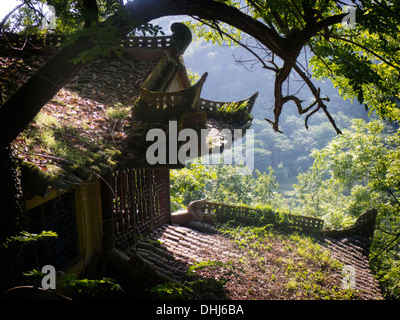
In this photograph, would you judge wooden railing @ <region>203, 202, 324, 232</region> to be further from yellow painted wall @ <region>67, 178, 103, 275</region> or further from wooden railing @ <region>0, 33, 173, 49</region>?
wooden railing @ <region>0, 33, 173, 49</region>

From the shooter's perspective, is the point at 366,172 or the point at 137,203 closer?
the point at 137,203

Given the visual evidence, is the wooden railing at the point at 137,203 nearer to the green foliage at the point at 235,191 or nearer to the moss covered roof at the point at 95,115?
the moss covered roof at the point at 95,115

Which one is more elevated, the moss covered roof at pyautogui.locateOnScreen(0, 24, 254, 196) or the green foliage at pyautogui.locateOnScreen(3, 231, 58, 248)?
the moss covered roof at pyautogui.locateOnScreen(0, 24, 254, 196)

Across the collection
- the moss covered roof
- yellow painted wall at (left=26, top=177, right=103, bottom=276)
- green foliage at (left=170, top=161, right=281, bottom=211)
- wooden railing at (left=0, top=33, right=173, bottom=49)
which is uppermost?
wooden railing at (left=0, top=33, right=173, bottom=49)

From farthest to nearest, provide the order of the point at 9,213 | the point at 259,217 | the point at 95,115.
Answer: the point at 259,217, the point at 95,115, the point at 9,213

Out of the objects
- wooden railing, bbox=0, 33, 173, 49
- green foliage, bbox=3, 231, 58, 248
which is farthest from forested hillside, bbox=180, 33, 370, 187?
green foliage, bbox=3, 231, 58, 248

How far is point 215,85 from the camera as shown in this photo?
123 metres

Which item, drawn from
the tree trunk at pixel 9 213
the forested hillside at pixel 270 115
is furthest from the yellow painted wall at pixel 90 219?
the forested hillside at pixel 270 115

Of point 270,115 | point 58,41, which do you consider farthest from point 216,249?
point 270,115

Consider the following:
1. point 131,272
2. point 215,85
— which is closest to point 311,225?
point 131,272

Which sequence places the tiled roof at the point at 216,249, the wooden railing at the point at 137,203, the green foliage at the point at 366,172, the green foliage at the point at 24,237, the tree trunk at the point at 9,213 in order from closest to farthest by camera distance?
1. the green foliage at the point at 24,237
2. the tree trunk at the point at 9,213
3. the tiled roof at the point at 216,249
4. the wooden railing at the point at 137,203
5. the green foliage at the point at 366,172

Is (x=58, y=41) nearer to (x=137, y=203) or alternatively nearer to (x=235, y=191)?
(x=137, y=203)

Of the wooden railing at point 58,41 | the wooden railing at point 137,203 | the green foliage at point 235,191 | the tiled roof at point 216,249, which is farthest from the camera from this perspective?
the green foliage at point 235,191
